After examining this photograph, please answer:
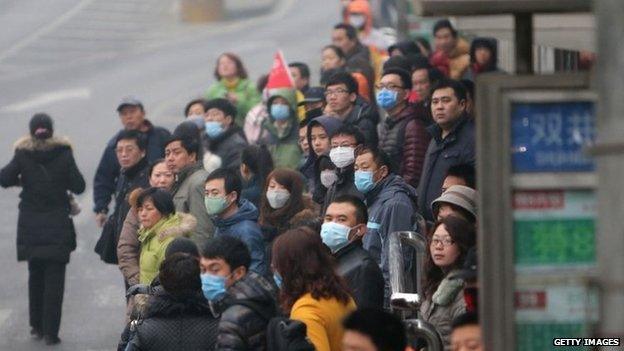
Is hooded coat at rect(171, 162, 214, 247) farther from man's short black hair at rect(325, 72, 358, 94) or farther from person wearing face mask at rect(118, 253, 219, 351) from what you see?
person wearing face mask at rect(118, 253, 219, 351)

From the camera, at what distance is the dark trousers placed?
1323cm

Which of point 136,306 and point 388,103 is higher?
point 388,103

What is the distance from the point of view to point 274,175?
35.3ft

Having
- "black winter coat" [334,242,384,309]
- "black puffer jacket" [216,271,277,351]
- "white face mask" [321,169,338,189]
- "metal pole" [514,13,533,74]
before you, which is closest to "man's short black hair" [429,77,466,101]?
"white face mask" [321,169,338,189]

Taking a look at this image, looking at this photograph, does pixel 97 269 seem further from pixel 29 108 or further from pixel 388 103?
pixel 29 108

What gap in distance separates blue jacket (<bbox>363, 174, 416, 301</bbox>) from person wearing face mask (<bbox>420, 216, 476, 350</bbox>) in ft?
5.39

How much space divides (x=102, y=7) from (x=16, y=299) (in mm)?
38026

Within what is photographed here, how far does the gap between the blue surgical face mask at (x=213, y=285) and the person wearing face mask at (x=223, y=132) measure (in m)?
6.20

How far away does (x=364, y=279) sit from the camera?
851 centimetres

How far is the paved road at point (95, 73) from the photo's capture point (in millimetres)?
14953

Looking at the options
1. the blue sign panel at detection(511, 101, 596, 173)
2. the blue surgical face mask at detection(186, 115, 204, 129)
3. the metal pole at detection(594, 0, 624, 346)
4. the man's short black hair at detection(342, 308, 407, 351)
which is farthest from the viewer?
the blue surgical face mask at detection(186, 115, 204, 129)

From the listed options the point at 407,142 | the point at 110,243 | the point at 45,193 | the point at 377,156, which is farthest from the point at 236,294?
the point at 45,193

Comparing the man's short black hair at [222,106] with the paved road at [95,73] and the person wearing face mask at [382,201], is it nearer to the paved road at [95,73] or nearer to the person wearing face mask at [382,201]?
the paved road at [95,73]

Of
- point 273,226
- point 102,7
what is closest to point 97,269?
point 273,226
